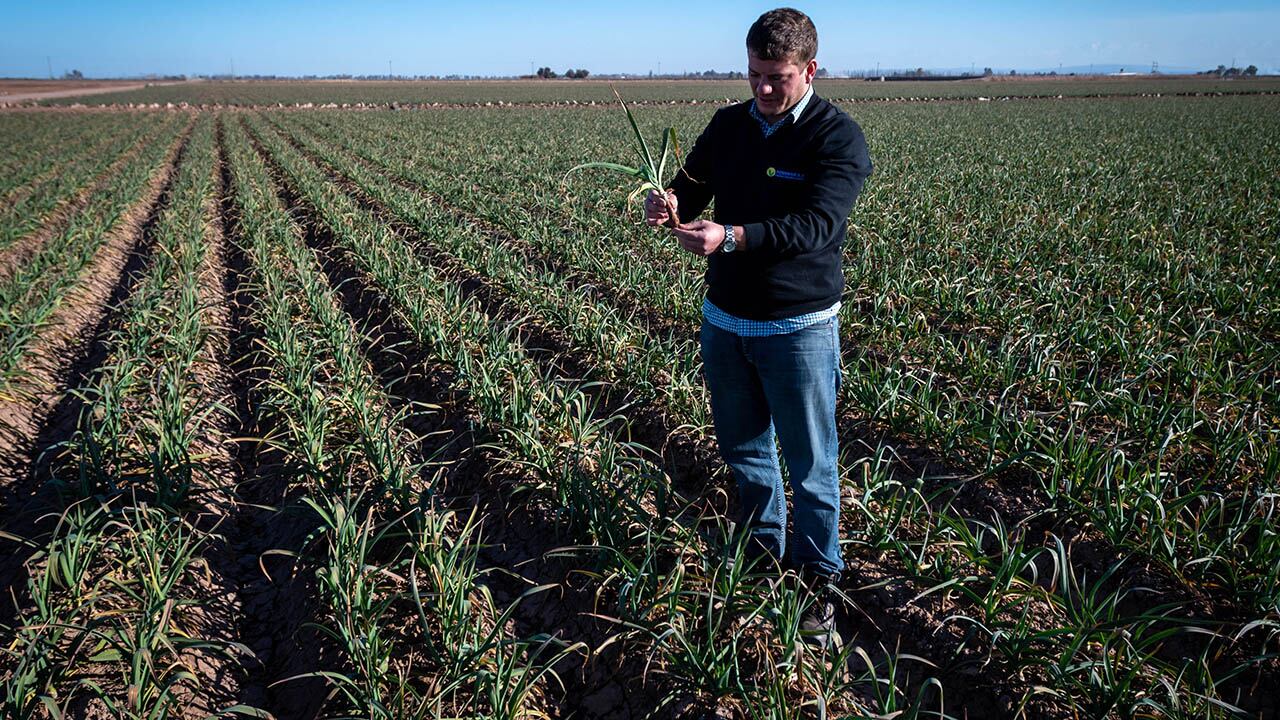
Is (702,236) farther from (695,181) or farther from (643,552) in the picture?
(643,552)

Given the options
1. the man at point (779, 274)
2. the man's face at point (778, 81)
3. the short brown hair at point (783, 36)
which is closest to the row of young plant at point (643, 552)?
the man at point (779, 274)

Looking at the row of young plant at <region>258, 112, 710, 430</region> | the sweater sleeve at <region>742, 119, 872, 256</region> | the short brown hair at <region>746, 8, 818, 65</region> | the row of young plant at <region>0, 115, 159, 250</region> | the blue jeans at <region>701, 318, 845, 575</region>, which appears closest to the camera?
the short brown hair at <region>746, 8, 818, 65</region>

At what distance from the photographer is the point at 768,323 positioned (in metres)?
2.35

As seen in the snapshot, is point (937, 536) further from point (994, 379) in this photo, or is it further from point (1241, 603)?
point (994, 379)

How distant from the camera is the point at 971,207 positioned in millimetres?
10453

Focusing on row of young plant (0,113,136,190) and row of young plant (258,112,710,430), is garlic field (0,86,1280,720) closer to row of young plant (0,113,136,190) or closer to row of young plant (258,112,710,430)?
row of young plant (258,112,710,430)

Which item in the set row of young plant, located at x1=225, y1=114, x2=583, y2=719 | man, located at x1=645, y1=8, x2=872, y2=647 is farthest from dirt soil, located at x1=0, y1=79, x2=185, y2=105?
man, located at x1=645, y1=8, x2=872, y2=647

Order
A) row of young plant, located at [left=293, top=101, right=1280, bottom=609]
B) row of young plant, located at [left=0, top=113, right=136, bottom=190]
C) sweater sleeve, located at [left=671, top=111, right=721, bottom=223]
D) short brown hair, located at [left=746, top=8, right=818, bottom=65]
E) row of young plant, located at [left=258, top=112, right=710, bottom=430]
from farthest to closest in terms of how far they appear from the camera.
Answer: row of young plant, located at [left=0, top=113, right=136, bottom=190], row of young plant, located at [left=258, top=112, right=710, bottom=430], row of young plant, located at [left=293, top=101, right=1280, bottom=609], sweater sleeve, located at [left=671, top=111, right=721, bottom=223], short brown hair, located at [left=746, top=8, right=818, bottom=65]

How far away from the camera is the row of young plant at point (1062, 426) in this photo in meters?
2.91

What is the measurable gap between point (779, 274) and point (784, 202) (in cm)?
23

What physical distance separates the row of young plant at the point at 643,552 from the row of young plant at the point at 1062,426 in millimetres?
1458

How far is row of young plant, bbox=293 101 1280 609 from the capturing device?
291 cm

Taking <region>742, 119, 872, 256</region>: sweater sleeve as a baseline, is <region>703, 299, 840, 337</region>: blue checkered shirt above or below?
below

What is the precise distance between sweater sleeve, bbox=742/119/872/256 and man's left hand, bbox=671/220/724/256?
10 centimetres
